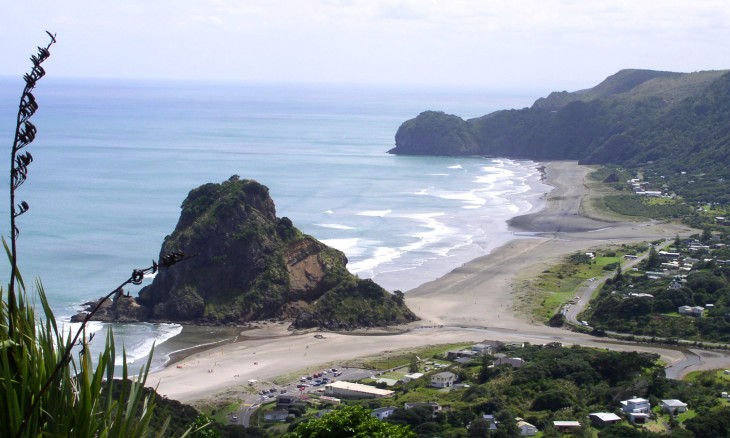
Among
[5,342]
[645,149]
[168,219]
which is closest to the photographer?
[5,342]

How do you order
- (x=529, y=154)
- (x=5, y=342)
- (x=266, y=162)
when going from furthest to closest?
(x=529, y=154)
(x=266, y=162)
(x=5, y=342)

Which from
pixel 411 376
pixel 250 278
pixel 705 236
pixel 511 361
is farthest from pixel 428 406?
pixel 705 236

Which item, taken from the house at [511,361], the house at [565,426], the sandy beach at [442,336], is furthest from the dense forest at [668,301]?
the house at [565,426]

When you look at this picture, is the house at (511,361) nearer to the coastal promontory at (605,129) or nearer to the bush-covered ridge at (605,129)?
the bush-covered ridge at (605,129)

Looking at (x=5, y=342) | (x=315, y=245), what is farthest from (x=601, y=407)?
(x=5, y=342)

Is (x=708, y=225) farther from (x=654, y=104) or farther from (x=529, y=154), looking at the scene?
(x=654, y=104)

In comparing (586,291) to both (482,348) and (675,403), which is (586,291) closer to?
(482,348)

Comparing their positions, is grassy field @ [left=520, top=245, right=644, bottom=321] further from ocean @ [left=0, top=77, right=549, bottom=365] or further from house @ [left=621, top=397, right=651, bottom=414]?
house @ [left=621, top=397, right=651, bottom=414]
